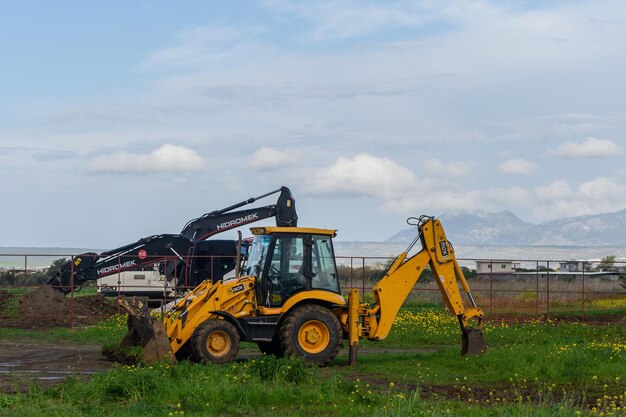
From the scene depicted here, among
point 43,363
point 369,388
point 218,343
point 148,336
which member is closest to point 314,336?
point 218,343

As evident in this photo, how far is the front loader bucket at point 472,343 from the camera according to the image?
66.1 ft

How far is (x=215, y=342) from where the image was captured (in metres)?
18.9

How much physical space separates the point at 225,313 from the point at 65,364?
347 centimetres

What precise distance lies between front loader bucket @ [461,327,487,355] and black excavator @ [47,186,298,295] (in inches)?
566

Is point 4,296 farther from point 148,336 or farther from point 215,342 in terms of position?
point 215,342

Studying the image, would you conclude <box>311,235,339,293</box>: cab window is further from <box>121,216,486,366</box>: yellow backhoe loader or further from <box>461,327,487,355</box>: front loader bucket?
<box>461,327,487,355</box>: front loader bucket

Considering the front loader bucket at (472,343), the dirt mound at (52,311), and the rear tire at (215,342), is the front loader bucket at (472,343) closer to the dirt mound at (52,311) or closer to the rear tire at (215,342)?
the rear tire at (215,342)

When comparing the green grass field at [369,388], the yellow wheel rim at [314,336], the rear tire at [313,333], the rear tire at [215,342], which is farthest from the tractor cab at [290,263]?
the green grass field at [369,388]

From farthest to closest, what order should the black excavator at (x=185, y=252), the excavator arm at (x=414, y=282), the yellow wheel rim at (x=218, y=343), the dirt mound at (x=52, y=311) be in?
the black excavator at (x=185, y=252), the dirt mound at (x=52, y=311), the excavator arm at (x=414, y=282), the yellow wheel rim at (x=218, y=343)

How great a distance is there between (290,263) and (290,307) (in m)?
Answer: 0.83

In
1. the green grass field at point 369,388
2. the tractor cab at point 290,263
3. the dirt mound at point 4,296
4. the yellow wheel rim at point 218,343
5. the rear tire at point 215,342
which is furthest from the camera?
the dirt mound at point 4,296

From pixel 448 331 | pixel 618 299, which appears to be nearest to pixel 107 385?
pixel 448 331

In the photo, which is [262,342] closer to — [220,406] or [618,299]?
[220,406]

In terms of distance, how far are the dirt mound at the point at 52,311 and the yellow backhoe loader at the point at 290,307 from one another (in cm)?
1129
